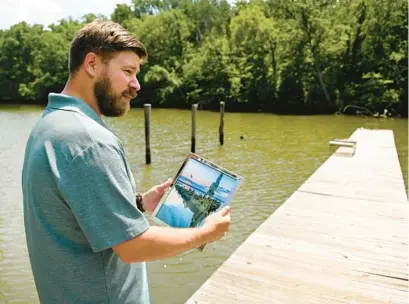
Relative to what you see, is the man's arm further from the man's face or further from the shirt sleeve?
the man's face

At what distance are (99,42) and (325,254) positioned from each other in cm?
390

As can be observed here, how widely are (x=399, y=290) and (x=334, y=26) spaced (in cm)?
3702

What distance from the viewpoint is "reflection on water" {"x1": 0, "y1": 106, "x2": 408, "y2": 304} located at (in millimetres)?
5934

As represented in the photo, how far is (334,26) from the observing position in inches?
1457

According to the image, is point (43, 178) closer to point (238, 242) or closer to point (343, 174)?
point (238, 242)

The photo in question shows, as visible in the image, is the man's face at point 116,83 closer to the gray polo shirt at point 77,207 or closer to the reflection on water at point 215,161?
the gray polo shirt at point 77,207

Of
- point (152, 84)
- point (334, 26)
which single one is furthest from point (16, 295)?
point (152, 84)

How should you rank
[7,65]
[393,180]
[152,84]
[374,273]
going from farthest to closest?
1. [7,65]
2. [152,84]
3. [393,180]
4. [374,273]

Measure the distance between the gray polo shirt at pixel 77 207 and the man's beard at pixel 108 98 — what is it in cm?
7

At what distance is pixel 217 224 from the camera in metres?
1.62

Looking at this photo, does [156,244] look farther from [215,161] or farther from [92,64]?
[215,161]

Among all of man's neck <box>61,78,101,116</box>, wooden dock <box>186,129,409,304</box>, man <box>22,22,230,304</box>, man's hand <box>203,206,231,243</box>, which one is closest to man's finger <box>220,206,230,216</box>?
man's hand <box>203,206,231,243</box>

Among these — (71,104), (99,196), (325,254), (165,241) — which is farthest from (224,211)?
(325,254)

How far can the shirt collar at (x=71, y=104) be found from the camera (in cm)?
136
